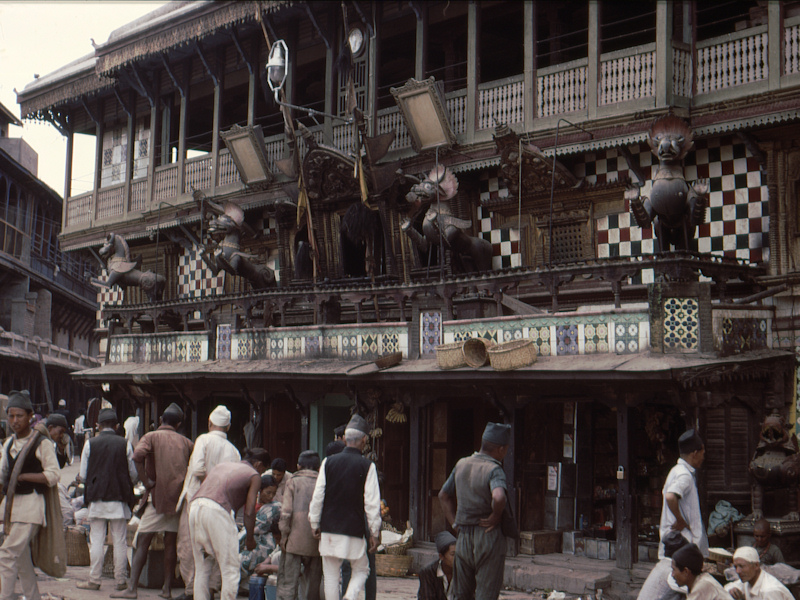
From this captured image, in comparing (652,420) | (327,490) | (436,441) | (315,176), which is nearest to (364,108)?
(315,176)

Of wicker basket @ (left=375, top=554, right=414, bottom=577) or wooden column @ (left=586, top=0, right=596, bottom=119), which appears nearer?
wicker basket @ (left=375, top=554, right=414, bottom=577)

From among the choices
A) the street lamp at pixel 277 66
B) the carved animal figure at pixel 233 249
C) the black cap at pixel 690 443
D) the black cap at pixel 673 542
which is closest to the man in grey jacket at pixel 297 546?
the black cap at pixel 673 542

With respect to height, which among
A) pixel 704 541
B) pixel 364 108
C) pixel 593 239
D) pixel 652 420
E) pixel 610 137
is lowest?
pixel 704 541

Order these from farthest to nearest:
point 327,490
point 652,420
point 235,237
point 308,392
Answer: point 235,237, point 308,392, point 652,420, point 327,490

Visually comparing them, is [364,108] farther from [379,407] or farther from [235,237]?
[379,407]

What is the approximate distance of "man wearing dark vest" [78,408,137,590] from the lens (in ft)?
33.5

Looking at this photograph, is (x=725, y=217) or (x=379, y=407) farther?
(x=379, y=407)

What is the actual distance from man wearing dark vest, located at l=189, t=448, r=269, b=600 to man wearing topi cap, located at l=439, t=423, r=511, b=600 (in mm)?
1917

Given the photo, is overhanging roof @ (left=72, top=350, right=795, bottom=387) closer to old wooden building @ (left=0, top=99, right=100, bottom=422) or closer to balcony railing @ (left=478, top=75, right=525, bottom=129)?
balcony railing @ (left=478, top=75, right=525, bottom=129)

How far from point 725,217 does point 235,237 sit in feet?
33.2

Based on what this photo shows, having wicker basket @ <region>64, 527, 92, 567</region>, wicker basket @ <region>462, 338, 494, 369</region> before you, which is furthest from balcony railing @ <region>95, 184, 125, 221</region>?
wicker basket @ <region>462, 338, 494, 369</region>

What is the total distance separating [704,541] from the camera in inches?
332

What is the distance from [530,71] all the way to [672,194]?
13.8 ft

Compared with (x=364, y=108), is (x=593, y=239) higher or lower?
lower
